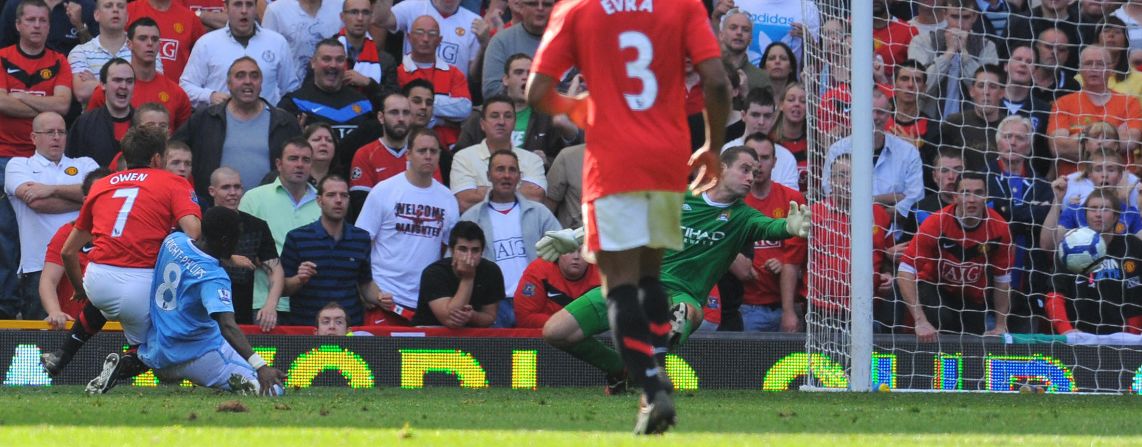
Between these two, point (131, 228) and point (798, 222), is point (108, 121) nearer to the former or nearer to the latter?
point (131, 228)

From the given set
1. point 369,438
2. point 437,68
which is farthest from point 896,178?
point 369,438

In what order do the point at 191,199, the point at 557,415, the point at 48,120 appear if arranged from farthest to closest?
the point at 48,120 → the point at 191,199 → the point at 557,415

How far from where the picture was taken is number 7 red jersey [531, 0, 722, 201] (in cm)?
623

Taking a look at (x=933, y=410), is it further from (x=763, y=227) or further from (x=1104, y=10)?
(x=1104, y=10)

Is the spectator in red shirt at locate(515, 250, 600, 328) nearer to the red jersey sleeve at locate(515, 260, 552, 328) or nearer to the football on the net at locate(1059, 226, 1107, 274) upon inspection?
the red jersey sleeve at locate(515, 260, 552, 328)

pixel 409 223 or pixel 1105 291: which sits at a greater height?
pixel 409 223

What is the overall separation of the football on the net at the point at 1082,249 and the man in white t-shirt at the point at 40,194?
7119mm

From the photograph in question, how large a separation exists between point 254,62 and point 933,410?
21.8ft

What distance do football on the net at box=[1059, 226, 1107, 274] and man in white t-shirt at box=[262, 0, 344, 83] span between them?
21.9ft

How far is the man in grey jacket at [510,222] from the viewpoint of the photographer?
11.9m

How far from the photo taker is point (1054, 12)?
14281mm

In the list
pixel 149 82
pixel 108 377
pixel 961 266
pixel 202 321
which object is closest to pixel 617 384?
pixel 202 321

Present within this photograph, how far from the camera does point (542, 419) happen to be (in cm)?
698

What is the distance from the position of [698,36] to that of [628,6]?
0.30 meters
